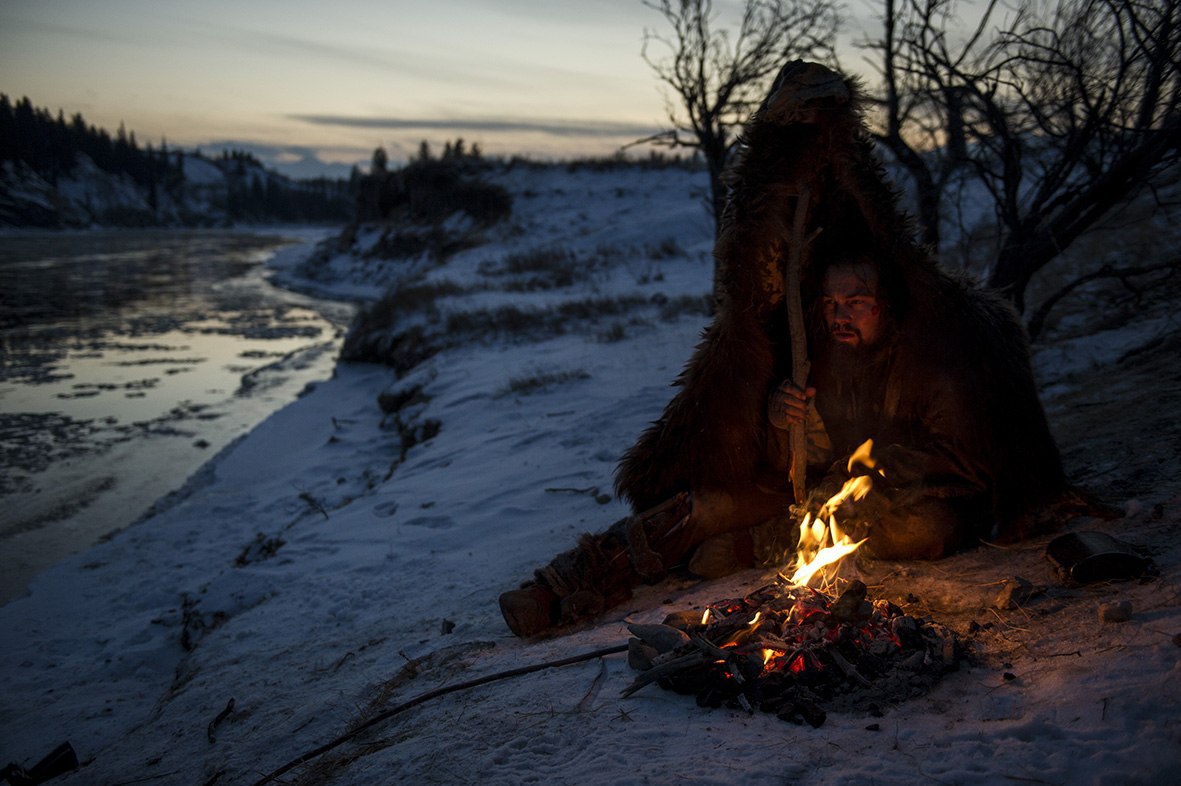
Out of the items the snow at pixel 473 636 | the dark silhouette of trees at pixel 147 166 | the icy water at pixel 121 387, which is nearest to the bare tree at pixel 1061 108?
the snow at pixel 473 636

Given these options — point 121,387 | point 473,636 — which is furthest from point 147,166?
point 473,636

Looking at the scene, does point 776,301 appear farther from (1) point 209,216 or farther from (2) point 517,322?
(1) point 209,216

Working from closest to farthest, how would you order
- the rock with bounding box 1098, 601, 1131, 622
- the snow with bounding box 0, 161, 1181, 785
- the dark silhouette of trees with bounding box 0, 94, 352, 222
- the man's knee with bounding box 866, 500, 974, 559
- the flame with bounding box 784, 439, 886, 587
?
the snow with bounding box 0, 161, 1181, 785
the rock with bounding box 1098, 601, 1131, 622
the flame with bounding box 784, 439, 886, 587
the man's knee with bounding box 866, 500, 974, 559
the dark silhouette of trees with bounding box 0, 94, 352, 222

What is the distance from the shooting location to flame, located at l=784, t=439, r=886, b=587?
3.06m

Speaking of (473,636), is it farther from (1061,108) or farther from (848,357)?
(1061,108)

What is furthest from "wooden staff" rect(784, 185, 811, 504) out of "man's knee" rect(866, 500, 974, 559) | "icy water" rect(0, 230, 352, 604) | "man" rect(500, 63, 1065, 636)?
"icy water" rect(0, 230, 352, 604)

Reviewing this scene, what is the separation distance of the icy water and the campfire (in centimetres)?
531

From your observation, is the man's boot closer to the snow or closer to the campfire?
the snow

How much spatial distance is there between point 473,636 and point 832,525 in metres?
1.89

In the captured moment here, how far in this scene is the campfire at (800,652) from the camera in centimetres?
238

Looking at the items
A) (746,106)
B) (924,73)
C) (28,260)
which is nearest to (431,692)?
(924,73)

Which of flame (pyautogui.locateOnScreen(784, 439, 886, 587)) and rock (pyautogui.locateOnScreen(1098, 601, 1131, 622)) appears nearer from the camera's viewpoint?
rock (pyautogui.locateOnScreen(1098, 601, 1131, 622))

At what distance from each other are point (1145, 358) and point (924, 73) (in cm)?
285

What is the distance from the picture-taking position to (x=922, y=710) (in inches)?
88.4
